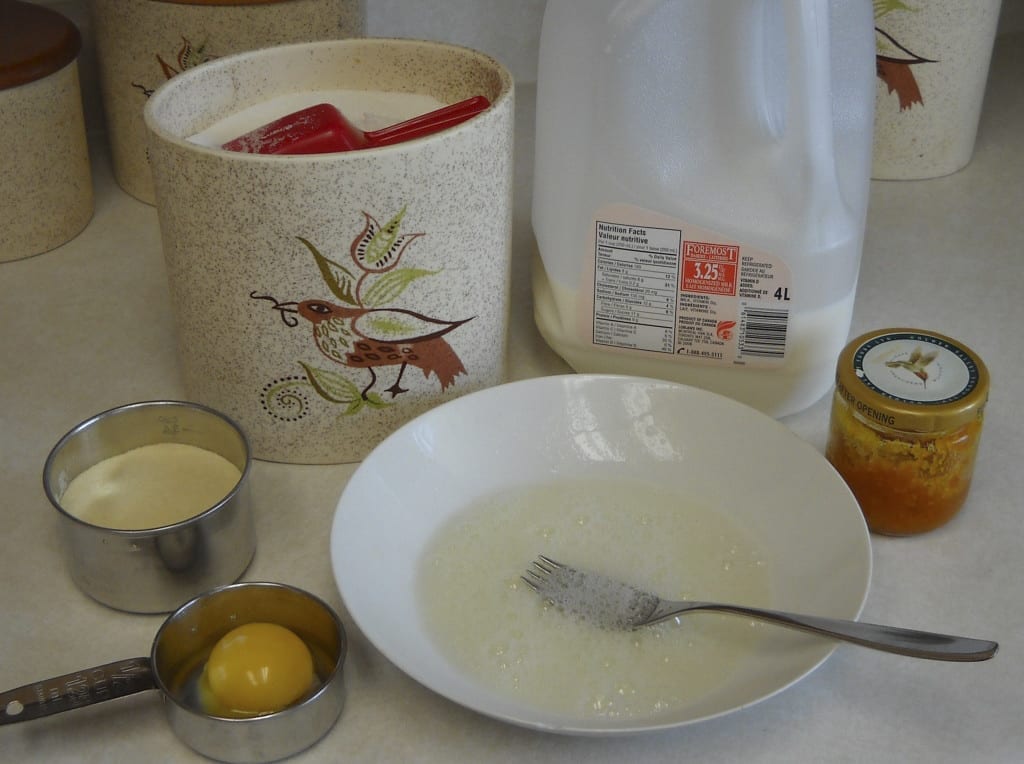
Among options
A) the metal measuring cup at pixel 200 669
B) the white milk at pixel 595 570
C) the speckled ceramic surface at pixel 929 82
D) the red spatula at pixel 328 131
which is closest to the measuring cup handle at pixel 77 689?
the metal measuring cup at pixel 200 669

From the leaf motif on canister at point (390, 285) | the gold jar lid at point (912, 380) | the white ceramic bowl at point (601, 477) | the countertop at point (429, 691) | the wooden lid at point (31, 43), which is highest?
the wooden lid at point (31, 43)

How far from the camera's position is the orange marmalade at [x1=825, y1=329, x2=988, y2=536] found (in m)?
0.56

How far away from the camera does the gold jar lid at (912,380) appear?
21.7 inches

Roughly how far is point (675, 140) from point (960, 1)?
37cm

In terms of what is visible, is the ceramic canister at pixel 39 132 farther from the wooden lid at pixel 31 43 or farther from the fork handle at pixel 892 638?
the fork handle at pixel 892 638

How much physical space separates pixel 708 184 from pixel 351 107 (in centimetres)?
21

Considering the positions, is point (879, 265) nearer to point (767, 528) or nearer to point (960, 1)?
point (960, 1)

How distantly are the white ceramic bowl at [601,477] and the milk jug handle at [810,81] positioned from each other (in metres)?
0.14

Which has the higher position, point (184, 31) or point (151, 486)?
point (184, 31)

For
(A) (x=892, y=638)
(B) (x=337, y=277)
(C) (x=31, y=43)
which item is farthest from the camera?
(C) (x=31, y=43)

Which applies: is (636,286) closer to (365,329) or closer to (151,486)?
(365,329)

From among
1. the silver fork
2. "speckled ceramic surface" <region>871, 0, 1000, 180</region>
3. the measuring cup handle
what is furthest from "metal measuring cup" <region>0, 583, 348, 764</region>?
"speckled ceramic surface" <region>871, 0, 1000, 180</region>

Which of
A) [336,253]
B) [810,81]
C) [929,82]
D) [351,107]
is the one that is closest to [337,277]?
[336,253]

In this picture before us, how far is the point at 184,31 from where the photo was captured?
779 millimetres
